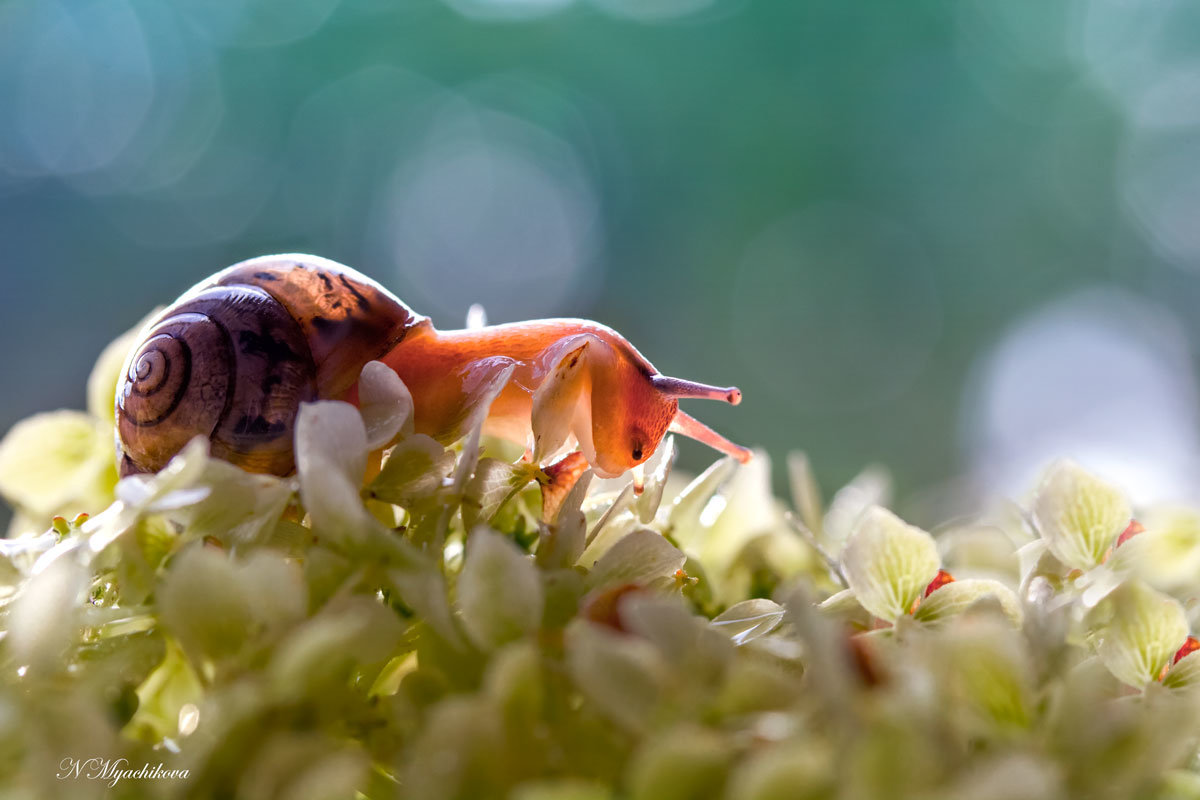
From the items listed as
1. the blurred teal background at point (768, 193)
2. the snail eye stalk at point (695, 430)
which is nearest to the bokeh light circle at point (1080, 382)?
the blurred teal background at point (768, 193)

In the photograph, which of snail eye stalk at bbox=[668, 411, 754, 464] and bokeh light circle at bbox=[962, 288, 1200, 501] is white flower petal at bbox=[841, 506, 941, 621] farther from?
bokeh light circle at bbox=[962, 288, 1200, 501]

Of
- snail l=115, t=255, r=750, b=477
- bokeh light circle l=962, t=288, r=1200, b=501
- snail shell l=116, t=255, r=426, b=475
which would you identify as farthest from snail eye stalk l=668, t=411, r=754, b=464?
bokeh light circle l=962, t=288, r=1200, b=501

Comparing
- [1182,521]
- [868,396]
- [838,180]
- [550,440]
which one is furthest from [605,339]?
[838,180]

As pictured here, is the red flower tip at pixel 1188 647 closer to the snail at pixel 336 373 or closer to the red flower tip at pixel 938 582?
the red flower tip at pixel 938 582

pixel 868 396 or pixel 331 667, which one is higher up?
pixel 331 667

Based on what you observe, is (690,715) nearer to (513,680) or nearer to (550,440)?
(513,680)

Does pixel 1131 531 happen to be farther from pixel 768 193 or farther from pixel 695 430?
pixel 768 193
